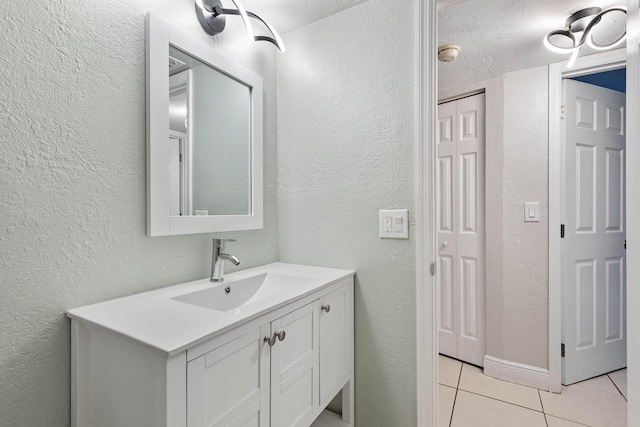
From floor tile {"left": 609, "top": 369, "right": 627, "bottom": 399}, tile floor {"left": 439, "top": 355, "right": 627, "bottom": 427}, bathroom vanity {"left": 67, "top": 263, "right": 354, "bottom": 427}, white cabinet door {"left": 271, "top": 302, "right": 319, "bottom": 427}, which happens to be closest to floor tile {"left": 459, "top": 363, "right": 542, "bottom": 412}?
tile floor {"left": 439, "top": 355, "right": 627, "bottom": 427}

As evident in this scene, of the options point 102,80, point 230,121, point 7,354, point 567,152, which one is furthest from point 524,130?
point 7,354

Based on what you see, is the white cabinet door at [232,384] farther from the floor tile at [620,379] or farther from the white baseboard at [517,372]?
the floor tile at [620,379]

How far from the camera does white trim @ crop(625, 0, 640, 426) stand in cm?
104

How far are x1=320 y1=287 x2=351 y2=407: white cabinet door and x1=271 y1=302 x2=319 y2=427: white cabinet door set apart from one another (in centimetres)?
5

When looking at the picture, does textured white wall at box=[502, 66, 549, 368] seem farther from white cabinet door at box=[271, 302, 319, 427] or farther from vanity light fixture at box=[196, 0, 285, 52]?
vanity light fixture at box=[196, 0, 285, 52]

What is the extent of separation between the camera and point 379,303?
1357 mm

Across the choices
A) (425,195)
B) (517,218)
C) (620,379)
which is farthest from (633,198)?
(620,379)

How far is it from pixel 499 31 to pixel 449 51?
0.83 ft

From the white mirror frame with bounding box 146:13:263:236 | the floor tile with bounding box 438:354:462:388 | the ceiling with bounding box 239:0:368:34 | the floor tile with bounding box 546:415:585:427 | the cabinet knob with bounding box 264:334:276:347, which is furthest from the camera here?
the floor tile with bounding box 438:354:462:388

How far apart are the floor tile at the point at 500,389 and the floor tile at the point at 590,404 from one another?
6cm

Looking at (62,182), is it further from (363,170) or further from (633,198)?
(633,198)

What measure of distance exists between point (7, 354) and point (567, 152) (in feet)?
9.10

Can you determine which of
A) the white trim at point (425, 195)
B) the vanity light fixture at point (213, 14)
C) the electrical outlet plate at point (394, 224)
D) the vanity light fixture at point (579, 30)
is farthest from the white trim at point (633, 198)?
the vanity light fixture at point (213, 14)

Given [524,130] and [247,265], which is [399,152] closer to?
[247,265]
